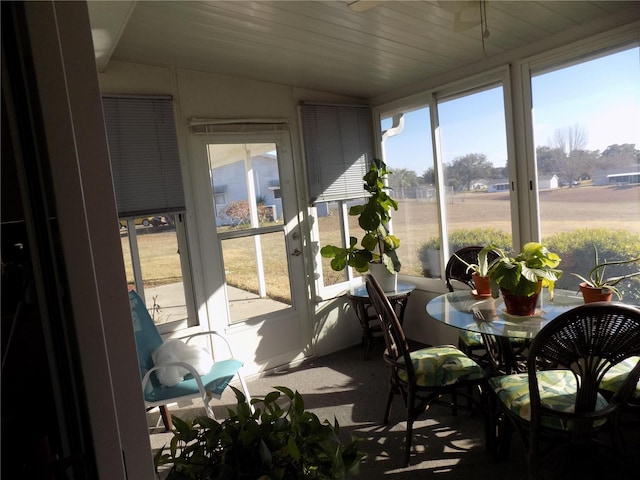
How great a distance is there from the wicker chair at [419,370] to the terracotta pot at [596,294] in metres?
0.66

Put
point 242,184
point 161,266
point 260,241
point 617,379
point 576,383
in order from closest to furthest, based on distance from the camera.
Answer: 1. point 576,383
2. point 617,379
3. point 161,266
4. point 242,184
5. point 260,241

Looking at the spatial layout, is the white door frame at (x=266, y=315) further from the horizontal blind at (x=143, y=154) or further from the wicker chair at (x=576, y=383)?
the wicker chair at (x=576, y=383)

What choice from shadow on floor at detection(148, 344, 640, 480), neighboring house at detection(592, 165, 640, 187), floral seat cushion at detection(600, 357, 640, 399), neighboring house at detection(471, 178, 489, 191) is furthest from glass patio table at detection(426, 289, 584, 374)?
neighboring house at detection(471, 178, 489, 191)

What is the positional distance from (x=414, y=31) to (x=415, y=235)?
1.91 metres

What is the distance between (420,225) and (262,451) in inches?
135

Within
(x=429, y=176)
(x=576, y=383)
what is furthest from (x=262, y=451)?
(x=429, y=176)

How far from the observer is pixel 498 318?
7.23 feet

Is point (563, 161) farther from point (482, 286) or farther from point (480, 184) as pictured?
point (482, 286)

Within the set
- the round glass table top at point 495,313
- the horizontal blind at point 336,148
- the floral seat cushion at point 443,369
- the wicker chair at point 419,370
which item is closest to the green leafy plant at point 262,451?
the round glass table top at point 495,313

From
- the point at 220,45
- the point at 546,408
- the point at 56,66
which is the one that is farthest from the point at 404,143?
the point at 56,66

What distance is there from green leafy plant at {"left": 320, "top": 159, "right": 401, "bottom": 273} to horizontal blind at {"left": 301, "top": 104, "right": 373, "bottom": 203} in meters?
0.30

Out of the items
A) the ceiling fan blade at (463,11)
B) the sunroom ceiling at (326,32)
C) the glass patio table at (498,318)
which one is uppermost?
the sunroom ceiling at (326,32)

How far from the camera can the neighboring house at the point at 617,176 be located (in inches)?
102

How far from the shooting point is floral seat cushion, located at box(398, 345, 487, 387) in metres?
2.37
